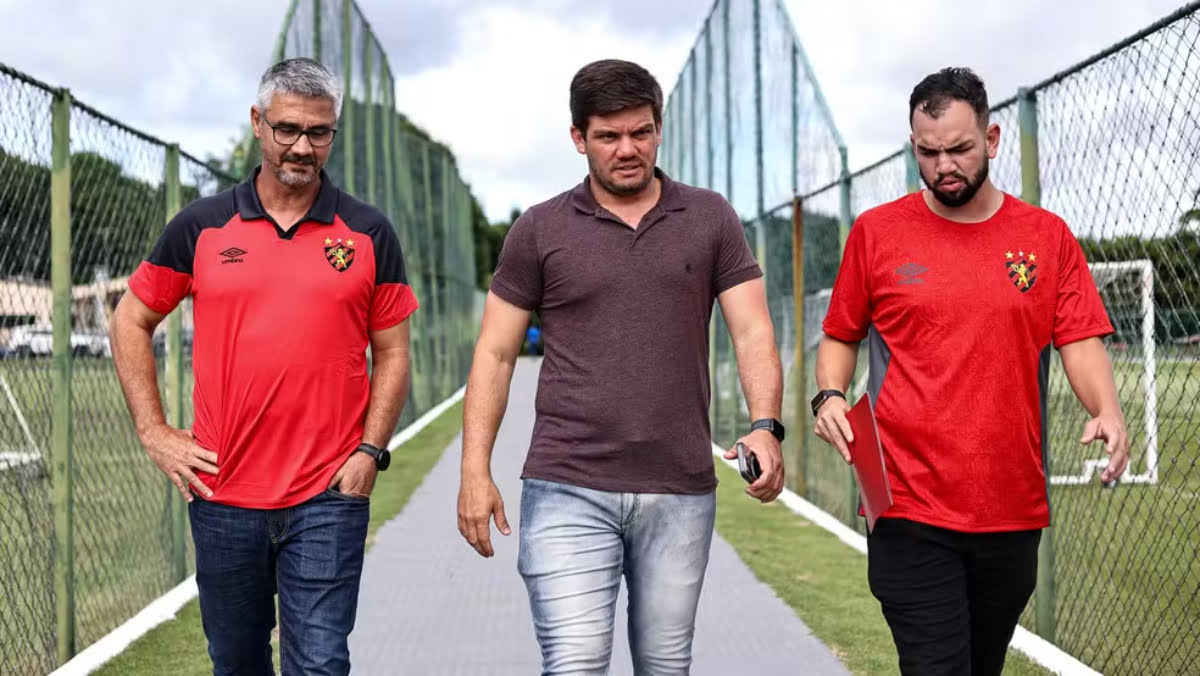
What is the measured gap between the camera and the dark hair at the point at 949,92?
11.4ft

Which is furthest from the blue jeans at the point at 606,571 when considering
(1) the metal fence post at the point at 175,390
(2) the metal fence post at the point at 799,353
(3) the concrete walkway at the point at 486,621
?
(2) the metal fence post at the point at 799,353

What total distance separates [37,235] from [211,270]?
2.00 meters

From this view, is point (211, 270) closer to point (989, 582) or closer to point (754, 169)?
point (989, 582)

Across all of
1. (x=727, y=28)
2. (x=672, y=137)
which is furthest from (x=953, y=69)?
(x=672, y=137)

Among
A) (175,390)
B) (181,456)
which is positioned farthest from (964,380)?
(175,390)

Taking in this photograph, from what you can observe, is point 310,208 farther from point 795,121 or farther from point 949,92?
point 795,121

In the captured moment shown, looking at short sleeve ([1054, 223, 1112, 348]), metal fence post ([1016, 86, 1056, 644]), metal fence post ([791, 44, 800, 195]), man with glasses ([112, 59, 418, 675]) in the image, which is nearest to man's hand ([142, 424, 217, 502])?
man with glasses ([112, 59, 418, 675])

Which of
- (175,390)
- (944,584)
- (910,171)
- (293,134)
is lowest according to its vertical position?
(944,584)

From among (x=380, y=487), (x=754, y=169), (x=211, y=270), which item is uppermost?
(x=754, y=169)

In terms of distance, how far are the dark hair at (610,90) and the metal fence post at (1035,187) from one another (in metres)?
2.64

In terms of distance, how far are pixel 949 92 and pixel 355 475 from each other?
1.75 meters

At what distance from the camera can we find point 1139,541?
496 centimetres

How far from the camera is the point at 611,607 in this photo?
3.55 metres

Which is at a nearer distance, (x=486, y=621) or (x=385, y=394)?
(x=385, y=394)
